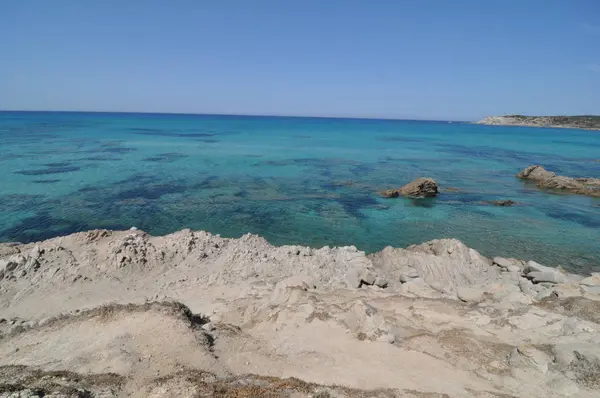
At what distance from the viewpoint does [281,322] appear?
9078 mm

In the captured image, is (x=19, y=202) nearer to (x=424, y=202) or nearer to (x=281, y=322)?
(x=281, y=322)

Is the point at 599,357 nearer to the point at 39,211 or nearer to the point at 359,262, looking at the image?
the point at 359,262

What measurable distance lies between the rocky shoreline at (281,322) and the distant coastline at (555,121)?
593 ft

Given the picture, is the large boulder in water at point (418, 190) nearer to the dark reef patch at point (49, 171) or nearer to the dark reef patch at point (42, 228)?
the dark reef patch at point (42, 228)

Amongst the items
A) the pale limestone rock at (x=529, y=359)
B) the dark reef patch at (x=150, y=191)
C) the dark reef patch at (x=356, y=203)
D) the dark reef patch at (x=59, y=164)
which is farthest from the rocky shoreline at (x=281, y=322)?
the dark reef patch at (x=59, y=164)

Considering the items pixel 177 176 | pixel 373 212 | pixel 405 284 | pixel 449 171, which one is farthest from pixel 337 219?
pixel 449 171

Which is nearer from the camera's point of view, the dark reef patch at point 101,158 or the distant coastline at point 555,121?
the dark reef patch at point 101,158

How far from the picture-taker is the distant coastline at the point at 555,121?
152 metres

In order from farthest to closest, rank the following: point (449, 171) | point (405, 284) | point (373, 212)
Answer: point (449, 171) < point (373, 212) < point (405, 284)

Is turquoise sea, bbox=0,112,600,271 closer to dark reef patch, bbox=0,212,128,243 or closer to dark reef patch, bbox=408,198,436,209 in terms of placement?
dark reef patch, bbox=0,212,128,243

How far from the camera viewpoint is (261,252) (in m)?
14.1

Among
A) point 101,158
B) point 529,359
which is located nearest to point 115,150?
point 101,158

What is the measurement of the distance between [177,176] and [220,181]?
4.55 m

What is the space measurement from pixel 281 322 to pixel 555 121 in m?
201
